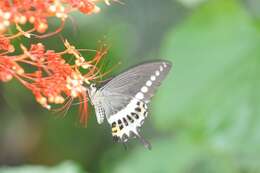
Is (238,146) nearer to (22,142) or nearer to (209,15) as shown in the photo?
(209,15)

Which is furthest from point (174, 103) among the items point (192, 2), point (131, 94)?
point (131, 94)

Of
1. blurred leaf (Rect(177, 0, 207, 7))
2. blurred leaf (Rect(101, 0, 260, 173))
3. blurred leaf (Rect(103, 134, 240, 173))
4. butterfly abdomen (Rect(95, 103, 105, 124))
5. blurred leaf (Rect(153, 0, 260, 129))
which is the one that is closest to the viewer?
butterfly abdomen (Rect(95, 103, 105, 124))

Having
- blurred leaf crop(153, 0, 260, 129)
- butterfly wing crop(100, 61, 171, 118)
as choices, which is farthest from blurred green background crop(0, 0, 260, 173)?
butterfly wing crop(100, 61, 171, 118)

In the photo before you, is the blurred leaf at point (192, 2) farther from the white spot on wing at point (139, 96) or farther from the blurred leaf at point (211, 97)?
the white spot on wing at point (139, 96)

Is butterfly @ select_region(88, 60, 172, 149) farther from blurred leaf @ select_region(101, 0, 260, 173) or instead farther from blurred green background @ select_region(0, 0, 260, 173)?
blurred leaf @ select_region(101, 0, 260, 173)

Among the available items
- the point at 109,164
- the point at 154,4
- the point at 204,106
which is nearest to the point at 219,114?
the point at 204,106

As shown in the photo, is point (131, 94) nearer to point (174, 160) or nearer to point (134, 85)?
point (134, 85)

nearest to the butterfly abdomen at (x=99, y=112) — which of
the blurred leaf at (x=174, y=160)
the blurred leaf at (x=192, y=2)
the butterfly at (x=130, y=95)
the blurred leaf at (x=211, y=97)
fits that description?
the butterfly at (x=130, y=95)
